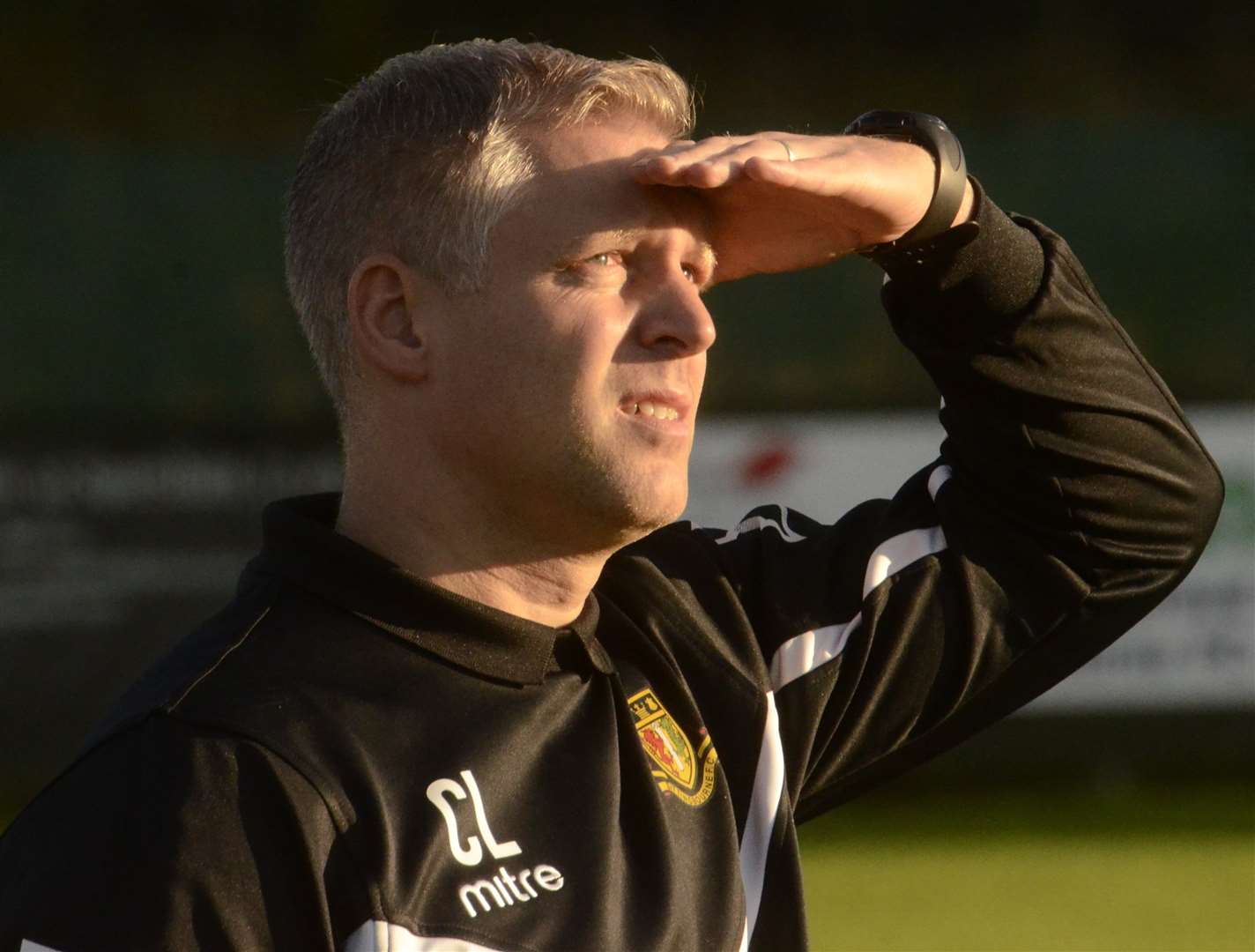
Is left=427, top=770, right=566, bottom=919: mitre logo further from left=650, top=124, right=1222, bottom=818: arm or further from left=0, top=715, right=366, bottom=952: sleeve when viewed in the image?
left=650, top=124, right=1222, bottom=818: arm

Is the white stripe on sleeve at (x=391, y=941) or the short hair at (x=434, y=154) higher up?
the short hair at (x=434, y=154)

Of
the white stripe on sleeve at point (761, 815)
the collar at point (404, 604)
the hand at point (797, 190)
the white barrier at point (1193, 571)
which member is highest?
the hand at point (797, 190)

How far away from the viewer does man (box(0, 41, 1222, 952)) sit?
1.67 m

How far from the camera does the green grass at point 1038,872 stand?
545 cm

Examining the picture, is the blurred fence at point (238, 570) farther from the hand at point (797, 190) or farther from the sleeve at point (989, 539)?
the hand at point (797, 190)

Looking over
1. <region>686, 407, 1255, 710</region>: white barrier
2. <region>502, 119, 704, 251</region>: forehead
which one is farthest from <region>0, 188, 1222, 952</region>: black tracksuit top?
<region>686, 407, 1255, 710</region>: white barrier

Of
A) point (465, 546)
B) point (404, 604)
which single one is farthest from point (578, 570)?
point (404, 604)

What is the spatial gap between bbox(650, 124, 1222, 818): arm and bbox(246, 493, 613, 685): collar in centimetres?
42

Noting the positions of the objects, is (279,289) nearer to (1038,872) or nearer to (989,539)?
(1038,872)

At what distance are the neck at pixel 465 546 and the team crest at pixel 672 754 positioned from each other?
5.8 inches

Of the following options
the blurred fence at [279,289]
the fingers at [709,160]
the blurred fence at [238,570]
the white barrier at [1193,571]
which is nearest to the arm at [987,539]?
the fingers at [709,160]

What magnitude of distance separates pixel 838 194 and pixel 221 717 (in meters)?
0.86

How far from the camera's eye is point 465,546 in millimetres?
1968

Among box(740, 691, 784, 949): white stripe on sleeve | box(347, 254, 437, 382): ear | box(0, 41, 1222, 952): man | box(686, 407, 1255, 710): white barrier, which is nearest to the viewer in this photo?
box(0, 41, 1222, 952): man
